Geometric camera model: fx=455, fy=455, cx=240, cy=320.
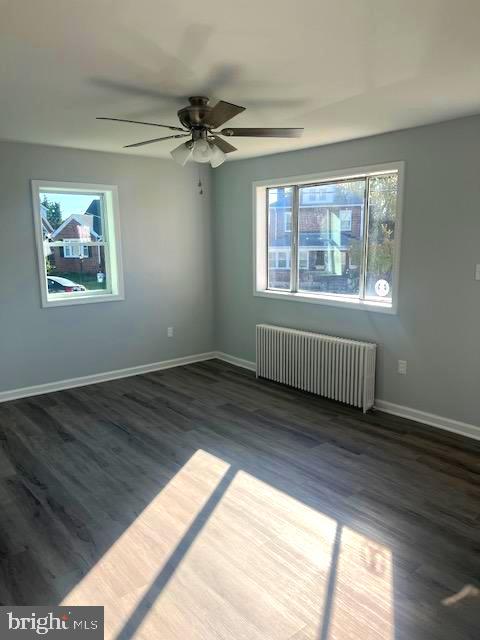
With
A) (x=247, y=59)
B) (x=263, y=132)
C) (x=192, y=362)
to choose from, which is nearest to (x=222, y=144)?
(x=263, y=132)

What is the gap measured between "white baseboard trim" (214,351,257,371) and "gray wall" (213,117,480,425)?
4.21 feet

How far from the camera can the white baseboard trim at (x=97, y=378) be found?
4730mm

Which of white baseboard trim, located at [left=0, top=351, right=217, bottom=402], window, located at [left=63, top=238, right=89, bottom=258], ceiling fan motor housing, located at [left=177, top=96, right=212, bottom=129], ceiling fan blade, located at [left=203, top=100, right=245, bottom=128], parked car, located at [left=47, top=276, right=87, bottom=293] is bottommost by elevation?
white baseboard trim, located at [left=0, top=351, right=217, bottom=402]

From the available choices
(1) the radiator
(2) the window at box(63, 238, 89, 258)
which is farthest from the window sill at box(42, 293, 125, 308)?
(1) the radiator

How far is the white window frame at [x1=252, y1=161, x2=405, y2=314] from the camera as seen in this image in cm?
402

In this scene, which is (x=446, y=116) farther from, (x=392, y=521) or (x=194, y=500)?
(x=194, y=500)

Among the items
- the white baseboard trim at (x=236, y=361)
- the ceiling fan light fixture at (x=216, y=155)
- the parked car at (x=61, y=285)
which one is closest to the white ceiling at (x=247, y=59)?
the ceiling fan light fixture at (x=216, y=155)

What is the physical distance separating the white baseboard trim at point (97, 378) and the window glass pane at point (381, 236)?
2.62 meters

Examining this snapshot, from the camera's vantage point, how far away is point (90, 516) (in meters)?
2.74

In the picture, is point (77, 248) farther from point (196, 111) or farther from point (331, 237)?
point (331, 237)

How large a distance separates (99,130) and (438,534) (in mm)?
3847

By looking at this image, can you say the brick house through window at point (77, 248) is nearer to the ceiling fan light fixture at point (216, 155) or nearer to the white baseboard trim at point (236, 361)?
the white baseboard trim at point (236, 361)

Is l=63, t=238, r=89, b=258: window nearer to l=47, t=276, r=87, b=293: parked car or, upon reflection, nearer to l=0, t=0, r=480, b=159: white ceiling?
l=47, t=276, r=87, b=293: parked car

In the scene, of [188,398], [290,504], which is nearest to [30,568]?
[290,504]
